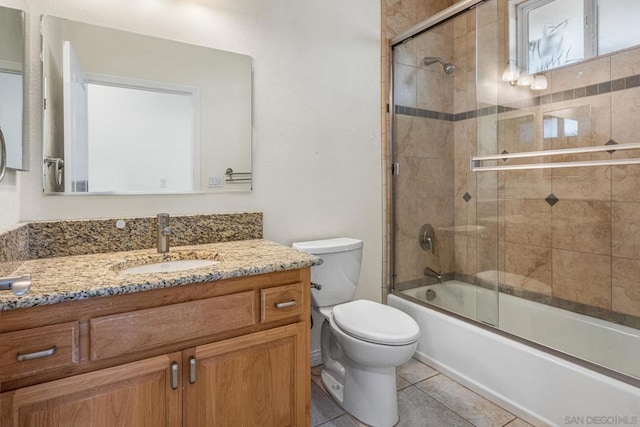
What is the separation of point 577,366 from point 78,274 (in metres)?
1.97

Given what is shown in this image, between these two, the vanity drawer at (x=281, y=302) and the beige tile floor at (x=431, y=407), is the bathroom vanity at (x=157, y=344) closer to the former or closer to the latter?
the vanity drawer at (x=281, y=302)

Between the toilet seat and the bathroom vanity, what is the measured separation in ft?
0.97

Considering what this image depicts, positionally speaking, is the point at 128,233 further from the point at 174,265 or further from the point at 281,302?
the point at 281,302

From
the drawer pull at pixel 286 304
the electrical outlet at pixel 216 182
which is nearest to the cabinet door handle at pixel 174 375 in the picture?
the drawer pull at pixel 286 304

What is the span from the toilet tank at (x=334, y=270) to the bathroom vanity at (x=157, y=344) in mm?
472

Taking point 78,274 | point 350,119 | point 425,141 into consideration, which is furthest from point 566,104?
point 78,274

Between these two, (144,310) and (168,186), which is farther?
(168,186)

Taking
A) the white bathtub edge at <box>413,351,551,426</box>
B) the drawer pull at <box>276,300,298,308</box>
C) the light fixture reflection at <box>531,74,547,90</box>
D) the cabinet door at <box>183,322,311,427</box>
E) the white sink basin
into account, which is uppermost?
the light fixture reflection at <box>531,74,547,90</box>

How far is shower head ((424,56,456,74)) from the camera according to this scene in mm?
2393

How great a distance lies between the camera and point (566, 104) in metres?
2.10

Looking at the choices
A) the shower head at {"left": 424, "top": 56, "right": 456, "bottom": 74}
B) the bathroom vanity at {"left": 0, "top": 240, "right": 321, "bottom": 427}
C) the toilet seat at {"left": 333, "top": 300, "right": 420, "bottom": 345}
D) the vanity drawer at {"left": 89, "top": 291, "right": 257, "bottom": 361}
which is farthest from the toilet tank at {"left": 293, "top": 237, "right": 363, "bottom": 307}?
the shower head at {"left": 424, "top": 56, "right": 456, "bottom": 74}

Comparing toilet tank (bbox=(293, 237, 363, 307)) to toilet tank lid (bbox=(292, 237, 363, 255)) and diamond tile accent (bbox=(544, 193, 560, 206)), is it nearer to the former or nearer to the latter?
toilet tank lid (bbox=(292, 237, 363, 255))

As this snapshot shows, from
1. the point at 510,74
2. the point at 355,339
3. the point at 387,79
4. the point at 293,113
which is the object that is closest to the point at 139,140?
the point at 293,113

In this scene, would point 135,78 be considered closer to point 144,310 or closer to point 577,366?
point 144,310
